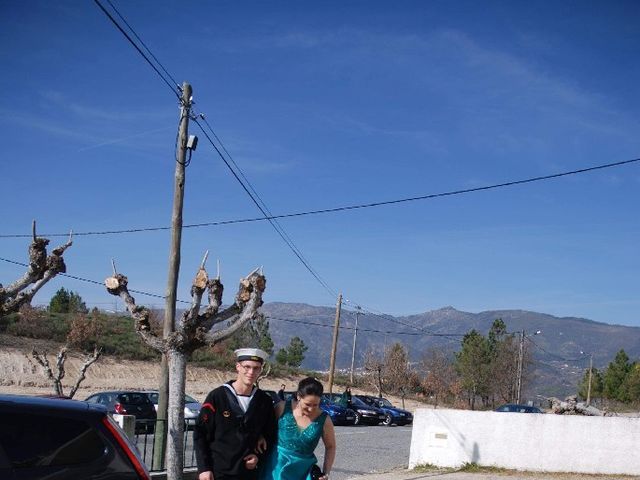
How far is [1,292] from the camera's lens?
10.4m

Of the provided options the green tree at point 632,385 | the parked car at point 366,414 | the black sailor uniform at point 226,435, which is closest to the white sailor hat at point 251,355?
the black sailor uniform at point 226,435

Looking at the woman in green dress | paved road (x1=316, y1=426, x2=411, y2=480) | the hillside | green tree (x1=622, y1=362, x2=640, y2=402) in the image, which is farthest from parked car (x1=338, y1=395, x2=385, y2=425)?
green tree (x1=622, y1=362, x2=640, y2=402)

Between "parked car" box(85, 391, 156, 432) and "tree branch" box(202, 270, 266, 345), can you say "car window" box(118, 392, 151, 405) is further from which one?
"tree branch" box(202, 270, 266, 345)

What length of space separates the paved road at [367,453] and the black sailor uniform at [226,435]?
10.1m

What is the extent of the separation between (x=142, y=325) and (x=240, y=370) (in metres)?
5.72

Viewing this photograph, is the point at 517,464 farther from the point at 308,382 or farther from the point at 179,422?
the point at 308,382

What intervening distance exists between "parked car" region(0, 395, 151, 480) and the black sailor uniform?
2.38 ft

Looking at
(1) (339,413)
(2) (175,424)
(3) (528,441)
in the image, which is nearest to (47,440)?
(2) (175,424)

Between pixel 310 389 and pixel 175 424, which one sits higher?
pixel 310 389

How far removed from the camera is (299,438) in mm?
5828

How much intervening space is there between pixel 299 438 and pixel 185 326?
17.5 ft

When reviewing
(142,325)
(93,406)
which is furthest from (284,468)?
(142,325)

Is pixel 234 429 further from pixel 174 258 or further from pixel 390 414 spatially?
pixel 390 414

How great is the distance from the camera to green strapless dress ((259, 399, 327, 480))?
19.1 feet
